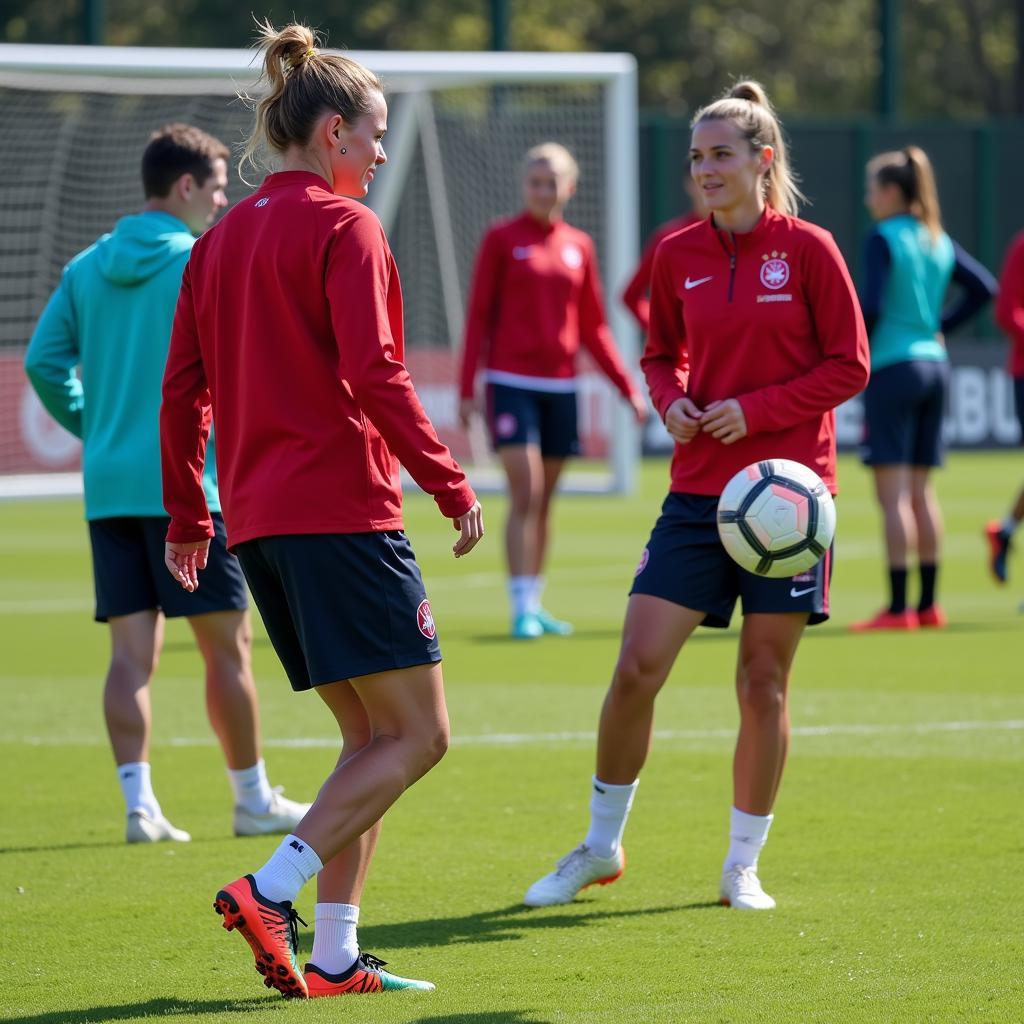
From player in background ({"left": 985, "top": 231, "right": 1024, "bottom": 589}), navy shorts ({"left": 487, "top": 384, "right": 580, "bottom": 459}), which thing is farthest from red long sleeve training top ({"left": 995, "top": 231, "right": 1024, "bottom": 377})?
navy shorts ({"left": 487, "top": 384, "right": 580, "bottom": 459})

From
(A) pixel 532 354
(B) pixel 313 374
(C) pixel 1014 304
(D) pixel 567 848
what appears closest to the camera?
(B) pixel 313 374

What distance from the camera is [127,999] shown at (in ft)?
15.0

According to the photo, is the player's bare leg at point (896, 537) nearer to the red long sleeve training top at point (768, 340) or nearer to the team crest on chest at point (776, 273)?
the red long sleeve training top at point (768, 340)

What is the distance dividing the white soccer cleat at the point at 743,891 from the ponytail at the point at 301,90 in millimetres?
2275

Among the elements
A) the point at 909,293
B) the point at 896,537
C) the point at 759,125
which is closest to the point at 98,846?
the point at 759,125

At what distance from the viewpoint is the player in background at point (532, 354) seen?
425 inches

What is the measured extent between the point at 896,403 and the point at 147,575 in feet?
18.2

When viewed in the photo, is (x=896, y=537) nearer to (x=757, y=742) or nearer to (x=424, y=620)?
(x=757, y=742)

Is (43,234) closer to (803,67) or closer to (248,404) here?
(248,404)

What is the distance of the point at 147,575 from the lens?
6324 mm

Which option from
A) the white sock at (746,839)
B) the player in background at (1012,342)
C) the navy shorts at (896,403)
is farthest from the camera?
the player in background at (1012,342)

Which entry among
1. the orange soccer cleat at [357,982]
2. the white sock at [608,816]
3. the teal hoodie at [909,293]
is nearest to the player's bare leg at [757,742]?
the white sock at [608,816]

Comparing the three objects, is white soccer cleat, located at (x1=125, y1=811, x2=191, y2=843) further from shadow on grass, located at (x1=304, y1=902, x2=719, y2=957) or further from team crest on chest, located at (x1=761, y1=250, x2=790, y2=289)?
team crest on chest, located at (x1=761, y1=250, x2=790, y2=289)

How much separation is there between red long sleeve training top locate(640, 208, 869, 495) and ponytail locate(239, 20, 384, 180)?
50.5 inches
